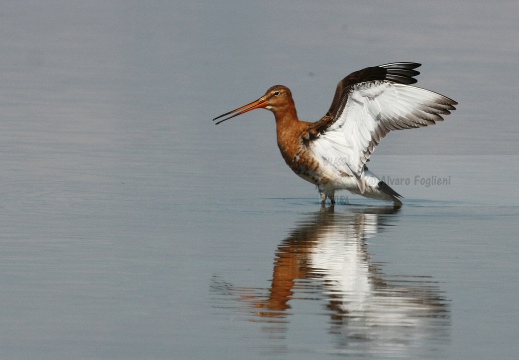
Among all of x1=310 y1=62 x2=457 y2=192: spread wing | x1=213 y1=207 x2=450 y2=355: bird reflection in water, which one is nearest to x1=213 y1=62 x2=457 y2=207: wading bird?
x1=310 y1=62 x2=457 y2=192: spread wing

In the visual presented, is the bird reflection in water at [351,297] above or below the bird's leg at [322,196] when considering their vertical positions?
below

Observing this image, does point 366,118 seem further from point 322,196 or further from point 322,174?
point 322,196

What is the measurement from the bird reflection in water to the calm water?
2cm

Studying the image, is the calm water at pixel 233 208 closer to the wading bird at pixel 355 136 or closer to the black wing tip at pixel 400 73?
the wading bird at pixel 355 136

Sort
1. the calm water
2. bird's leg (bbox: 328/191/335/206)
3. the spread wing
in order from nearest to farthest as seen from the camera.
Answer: the calm water < the spread wing < bird's leg (bbox: 328/191/335/206)

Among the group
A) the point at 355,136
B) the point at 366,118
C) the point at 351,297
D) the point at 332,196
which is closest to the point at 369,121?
the point at 366,118

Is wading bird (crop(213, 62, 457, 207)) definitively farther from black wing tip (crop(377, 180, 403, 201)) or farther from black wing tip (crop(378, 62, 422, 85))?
black wing tip (crop(378, 62, 422, 85))

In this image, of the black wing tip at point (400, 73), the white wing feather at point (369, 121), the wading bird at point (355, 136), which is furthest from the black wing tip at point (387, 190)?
the black wing tip at point (400, 73)

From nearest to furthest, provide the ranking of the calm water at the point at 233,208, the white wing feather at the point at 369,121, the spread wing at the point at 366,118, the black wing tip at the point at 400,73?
the calm water at the point at 233,208, the black wing tip at the point at 400,73, the spread wing at the point at 366,118, the white wing feather at the point at 369,121

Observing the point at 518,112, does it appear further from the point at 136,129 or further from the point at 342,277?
the point at 342,277

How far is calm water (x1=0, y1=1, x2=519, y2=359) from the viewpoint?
7859 mm

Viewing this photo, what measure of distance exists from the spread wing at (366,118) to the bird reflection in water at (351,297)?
262cm

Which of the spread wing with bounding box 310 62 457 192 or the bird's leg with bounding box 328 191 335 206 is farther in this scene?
the bird's leg with bounding box 328 191 335 206

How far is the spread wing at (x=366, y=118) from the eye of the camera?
13203 millimetres
